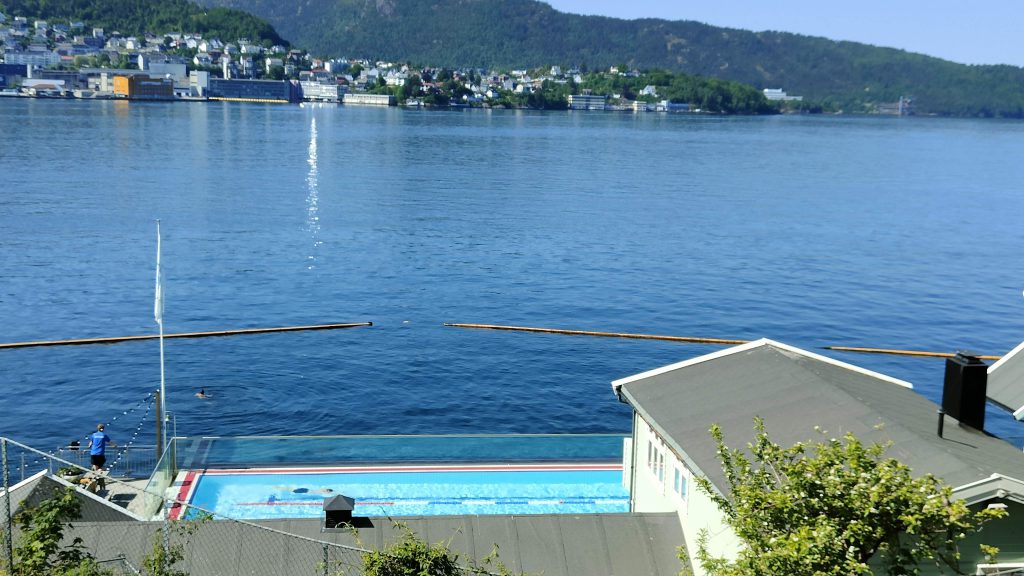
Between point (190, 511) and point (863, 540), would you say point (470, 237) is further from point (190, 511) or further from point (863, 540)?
point (863, 540)

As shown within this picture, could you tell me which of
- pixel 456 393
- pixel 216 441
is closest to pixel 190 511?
pixel 216 441

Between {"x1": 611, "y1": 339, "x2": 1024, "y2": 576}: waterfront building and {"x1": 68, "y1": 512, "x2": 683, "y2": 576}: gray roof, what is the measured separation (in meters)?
0.65

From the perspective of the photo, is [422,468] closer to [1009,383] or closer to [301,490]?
[301,490]

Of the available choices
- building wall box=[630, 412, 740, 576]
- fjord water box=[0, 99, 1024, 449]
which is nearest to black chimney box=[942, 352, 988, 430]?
fjord water box=[0, 99, 1024, 449]

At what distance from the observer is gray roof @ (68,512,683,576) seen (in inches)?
606

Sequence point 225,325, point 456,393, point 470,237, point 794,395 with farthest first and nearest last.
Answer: point 470,237, point 225,325, point 456,393, point 794,395

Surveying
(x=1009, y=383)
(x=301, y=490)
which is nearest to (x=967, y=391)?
(x=1009, y=383)

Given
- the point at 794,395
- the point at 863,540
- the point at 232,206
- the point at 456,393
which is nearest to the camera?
the point at 863,540

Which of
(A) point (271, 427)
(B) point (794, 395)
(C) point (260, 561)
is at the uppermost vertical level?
(B) point (794, 395)

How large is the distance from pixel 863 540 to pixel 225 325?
133 ft

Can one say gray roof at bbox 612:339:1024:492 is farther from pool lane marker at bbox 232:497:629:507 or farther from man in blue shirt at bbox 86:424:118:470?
man in blue shirt at bbox 86:424:118:470

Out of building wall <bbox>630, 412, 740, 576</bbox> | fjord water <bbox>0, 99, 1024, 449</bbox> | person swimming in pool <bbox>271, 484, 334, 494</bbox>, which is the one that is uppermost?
building wall <bbox>630, 412, 740, 576</bbox>

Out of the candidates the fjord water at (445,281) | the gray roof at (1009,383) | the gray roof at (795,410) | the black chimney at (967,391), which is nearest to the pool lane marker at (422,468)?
the gray roof at (795,410)

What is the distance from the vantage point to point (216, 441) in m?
23.4
